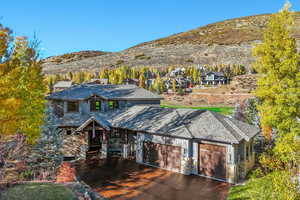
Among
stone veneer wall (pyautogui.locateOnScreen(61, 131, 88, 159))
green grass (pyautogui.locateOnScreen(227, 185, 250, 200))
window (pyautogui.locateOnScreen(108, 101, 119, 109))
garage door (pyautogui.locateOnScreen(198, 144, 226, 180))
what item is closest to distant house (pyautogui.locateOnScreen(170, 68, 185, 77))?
window (pyautogui.locateOnScreen(108, 101, 119, 109))

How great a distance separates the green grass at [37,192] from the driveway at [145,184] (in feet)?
9.36

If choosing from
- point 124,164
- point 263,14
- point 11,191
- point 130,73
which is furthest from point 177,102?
point 263,14

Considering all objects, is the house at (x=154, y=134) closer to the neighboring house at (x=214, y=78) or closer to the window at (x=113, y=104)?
the window at (x=113, y=104)

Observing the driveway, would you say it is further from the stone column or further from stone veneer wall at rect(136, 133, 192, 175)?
the stone column

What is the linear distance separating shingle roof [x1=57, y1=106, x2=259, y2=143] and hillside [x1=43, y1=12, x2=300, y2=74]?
295ft

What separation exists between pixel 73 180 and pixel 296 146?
47.3ft

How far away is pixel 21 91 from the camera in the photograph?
657 inches

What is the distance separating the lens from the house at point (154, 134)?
52.0 feet

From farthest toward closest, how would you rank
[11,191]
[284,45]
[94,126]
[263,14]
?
[263,14] → [94,126] → [284,45] → [11,191]

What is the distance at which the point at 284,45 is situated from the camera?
1506cm

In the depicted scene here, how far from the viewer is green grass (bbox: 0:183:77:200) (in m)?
10.5

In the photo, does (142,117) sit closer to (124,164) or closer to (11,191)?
(124,164)

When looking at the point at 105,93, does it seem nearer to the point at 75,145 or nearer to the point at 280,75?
the point at 75,145

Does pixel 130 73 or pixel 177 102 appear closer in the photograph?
pixel 177 102
